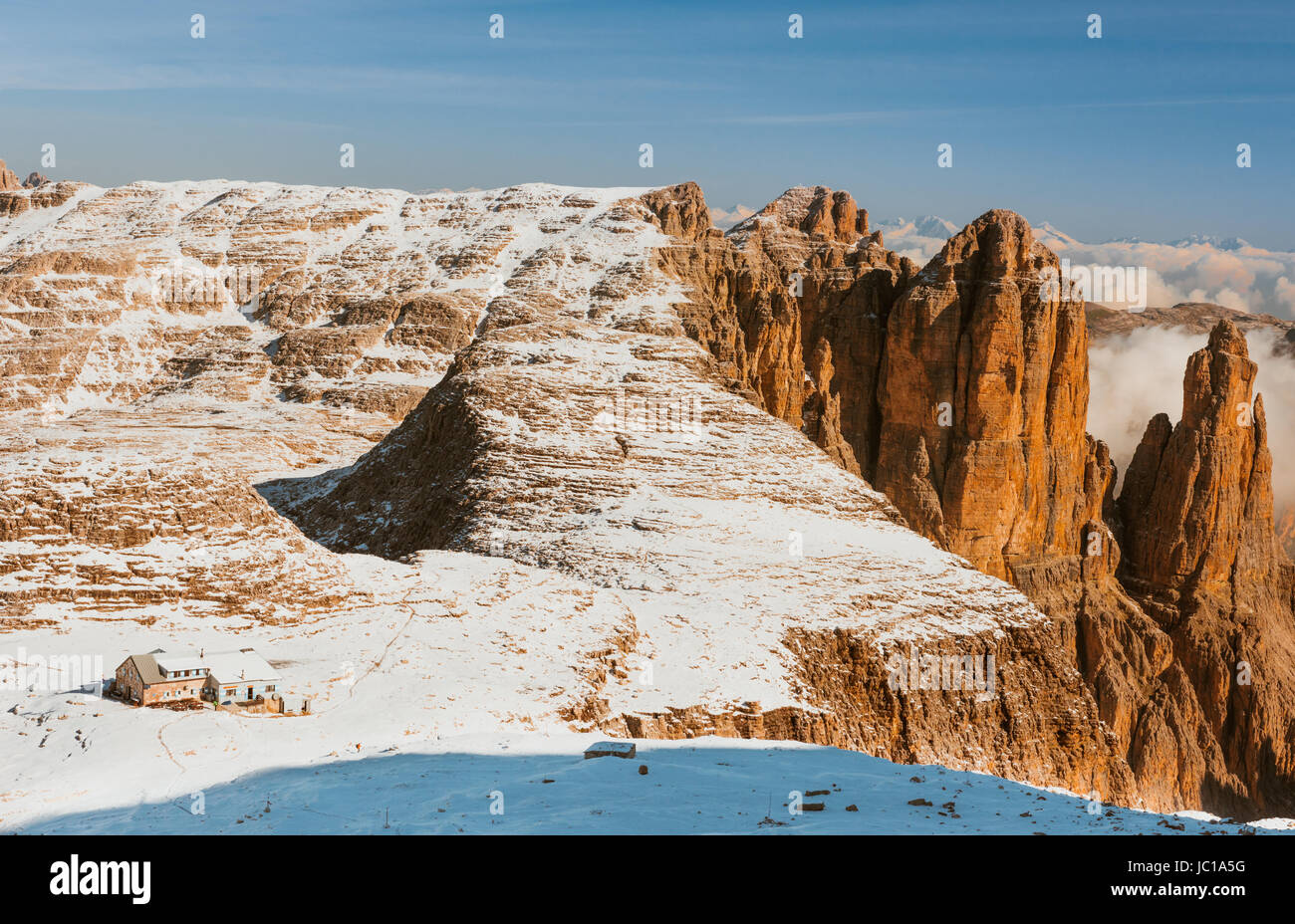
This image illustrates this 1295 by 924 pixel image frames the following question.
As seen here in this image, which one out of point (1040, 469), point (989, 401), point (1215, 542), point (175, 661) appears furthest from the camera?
point (1215, 542)

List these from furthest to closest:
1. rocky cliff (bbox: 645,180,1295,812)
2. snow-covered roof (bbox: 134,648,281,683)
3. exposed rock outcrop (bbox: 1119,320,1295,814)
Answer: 1. exposed rock outcrop (bbox: 1119,320,1295,814)
2. rocky cliff (bbox: 645,180,1295,812)
3. snow-covered roof (bbox: 134,648,281,683)

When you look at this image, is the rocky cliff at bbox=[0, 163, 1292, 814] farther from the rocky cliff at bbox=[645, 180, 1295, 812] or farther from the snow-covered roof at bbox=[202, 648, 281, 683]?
the snow-covered roof at bbox=[202, 648, 281, 683]

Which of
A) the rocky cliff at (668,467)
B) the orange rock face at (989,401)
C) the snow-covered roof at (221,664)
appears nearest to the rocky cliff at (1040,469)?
the orange rock face at (989,401)

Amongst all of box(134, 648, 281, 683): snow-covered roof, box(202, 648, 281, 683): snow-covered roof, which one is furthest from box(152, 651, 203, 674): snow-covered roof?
box(202, 648, 281, 683): snow-covered roof

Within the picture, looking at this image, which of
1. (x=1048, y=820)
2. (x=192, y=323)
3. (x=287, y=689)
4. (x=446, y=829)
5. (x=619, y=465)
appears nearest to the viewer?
(x=446, y=829)

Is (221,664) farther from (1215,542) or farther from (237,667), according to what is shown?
(1215,542)

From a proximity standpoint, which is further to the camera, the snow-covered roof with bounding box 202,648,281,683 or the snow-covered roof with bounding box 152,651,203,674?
the snow-covered roof with bounding box 202,648,281,683

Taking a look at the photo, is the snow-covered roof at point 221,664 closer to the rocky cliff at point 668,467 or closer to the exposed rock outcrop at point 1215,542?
the rocky cliff at point 668,467

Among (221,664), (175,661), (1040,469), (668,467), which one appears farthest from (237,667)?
(1040,469)
